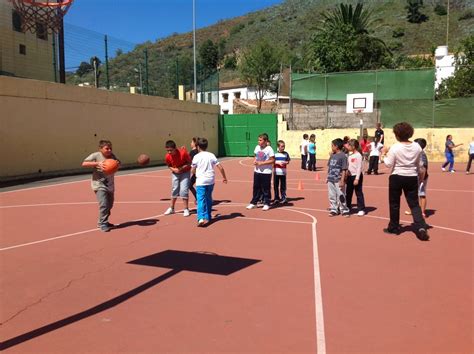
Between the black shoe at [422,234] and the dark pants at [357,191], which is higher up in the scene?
the dark pants at [357,191]

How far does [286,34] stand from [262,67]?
154 feet

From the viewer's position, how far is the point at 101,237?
8289 mm

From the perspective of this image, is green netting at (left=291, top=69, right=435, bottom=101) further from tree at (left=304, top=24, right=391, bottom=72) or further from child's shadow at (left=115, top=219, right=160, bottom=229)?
child's shadow at (left=115, top=219, right=160, bottom=229)

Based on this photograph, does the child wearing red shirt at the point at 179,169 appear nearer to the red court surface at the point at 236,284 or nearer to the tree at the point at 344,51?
the red court surface at the point at 236,284

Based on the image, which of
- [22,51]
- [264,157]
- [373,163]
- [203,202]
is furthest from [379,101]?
[203,202]

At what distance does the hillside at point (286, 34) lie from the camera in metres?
31.2

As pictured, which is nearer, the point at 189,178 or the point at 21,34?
the point at 189,178

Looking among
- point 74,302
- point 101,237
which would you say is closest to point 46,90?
point 101,237

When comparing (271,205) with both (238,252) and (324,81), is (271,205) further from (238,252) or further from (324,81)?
(324,81)

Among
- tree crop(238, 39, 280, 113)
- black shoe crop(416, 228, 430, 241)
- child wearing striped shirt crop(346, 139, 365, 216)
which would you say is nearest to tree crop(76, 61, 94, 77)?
child wearing striped shirt crop(346, 139, 365, 216)

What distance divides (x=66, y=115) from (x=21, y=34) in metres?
9.21

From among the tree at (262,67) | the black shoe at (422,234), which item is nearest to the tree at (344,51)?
the tree at (262,67)

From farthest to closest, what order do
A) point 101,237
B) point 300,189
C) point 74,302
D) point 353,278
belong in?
point 300,189 → point 101,237 → point 353,278 → point 74,302

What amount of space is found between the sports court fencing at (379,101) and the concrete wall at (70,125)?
26.7 ft
